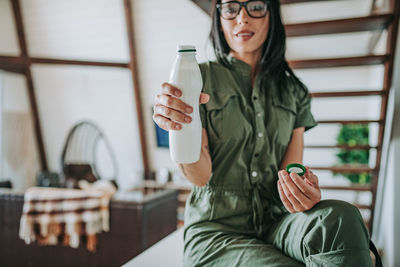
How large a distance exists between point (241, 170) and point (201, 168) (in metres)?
0.16

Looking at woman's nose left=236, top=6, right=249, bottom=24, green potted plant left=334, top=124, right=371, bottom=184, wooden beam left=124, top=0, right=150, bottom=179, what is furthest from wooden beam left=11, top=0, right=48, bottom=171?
woman's nose left=236, top=6, right=249, bottom=24

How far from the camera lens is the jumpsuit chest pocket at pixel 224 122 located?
1342 mm

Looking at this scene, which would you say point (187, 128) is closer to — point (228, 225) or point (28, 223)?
point (228, 225)

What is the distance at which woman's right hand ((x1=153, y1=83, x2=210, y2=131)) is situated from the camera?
100cm

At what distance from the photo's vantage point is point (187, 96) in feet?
3.33

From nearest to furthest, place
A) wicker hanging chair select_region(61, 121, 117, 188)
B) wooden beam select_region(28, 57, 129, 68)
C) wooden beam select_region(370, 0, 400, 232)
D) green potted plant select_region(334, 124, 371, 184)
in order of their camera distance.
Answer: wooden beam select_region(370, 0, 400, 232) → green potted plant select_region(334, 124, 371, 184) → wooden beam select_region(28, 57, 129, 68) → wicker hanging chair select_region(61, 121, 117, 188)

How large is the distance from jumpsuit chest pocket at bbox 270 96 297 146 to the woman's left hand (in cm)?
35

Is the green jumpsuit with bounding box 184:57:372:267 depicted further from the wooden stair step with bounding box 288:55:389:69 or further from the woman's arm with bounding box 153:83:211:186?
the wooden stair step with bounding box 288:55:389:69

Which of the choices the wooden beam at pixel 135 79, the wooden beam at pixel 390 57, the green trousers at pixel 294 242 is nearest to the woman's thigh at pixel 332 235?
the green trousers at pixel 294 242

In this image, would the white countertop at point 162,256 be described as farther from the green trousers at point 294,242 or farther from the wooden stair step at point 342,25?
the wooden stair step at point 342,25

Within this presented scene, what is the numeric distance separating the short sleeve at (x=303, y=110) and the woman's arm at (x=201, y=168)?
408 millimetres

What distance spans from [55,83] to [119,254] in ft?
15.8

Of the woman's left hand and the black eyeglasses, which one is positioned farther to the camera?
the black eyeglasses

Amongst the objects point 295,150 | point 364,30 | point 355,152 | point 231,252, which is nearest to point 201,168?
point 231,252
